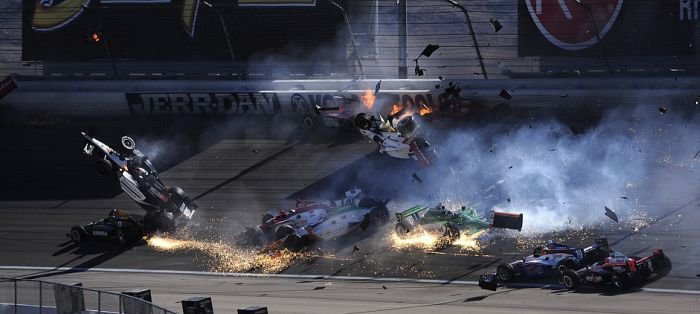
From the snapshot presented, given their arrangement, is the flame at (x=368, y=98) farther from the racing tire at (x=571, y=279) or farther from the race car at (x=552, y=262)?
the racing tire at (x=571, y=279)

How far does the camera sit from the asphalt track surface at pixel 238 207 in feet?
58.6

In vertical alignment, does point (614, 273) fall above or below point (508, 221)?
below

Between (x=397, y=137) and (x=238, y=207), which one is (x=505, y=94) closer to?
(x=397, y=137)

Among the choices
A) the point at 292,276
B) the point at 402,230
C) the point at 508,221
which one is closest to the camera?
the point at 292,276

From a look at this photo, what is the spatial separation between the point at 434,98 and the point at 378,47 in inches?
114

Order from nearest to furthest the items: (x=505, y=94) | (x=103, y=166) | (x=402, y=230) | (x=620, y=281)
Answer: (x=620, y=281), (x=402, y=230), (x=103, y=166), (x=505, y=94)

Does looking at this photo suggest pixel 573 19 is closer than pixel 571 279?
No

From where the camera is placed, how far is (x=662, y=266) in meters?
17.6

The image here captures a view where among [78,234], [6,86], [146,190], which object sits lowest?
[78,234]

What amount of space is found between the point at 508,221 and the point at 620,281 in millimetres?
3758

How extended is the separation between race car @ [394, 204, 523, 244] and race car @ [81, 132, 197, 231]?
5.38 m

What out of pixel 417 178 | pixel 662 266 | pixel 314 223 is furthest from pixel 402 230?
pixel 662 266

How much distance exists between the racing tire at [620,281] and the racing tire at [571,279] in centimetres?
60

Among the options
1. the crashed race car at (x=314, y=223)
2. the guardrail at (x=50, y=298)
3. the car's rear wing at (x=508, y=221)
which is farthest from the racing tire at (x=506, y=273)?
the guardrail at (x=50, y=298)
